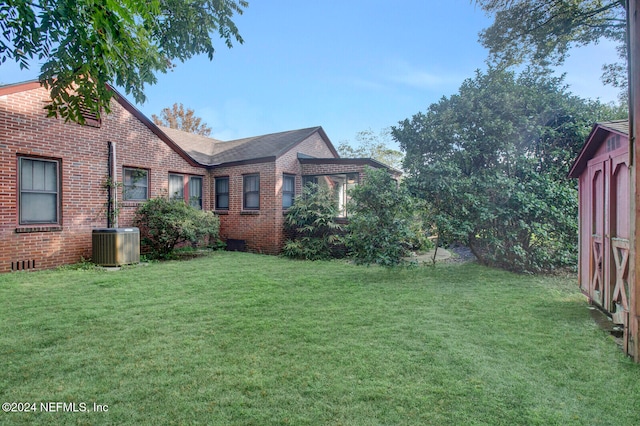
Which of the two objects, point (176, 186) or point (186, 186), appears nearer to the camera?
point (176, 186)

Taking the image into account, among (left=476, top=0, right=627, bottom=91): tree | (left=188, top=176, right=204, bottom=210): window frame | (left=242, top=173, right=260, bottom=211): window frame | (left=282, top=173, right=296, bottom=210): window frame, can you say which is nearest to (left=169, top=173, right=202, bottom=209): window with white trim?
(left=188, top=176, right=204, bottom=210): window frame

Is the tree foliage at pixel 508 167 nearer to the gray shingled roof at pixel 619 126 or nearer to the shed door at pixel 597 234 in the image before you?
the shed door at pixel 597 234

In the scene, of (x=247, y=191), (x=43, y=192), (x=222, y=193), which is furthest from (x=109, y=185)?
(x=247, y=191)

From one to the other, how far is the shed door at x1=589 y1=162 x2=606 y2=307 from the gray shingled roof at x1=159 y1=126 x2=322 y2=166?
8539 mm

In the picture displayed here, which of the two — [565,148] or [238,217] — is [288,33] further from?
[565,148]

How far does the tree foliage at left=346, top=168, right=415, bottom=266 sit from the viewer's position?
24.9 ft

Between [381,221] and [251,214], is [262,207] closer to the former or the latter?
[251,214]

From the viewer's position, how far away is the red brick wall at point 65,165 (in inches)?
296

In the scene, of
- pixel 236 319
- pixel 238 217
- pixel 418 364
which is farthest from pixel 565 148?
pixel 238 217

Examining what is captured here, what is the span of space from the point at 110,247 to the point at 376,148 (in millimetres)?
25004

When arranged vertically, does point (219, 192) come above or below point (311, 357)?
above

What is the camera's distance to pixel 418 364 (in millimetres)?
3125

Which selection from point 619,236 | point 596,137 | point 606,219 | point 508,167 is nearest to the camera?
point 619,236

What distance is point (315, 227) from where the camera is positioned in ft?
35.4
